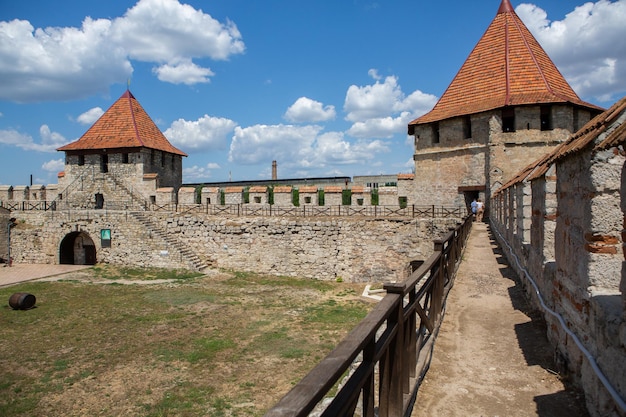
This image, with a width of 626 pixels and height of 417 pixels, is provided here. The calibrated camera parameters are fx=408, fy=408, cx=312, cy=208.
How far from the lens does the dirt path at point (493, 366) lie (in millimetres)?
3092

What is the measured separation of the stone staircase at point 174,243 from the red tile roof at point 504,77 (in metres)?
13.1

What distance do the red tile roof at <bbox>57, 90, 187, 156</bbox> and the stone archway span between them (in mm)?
6106

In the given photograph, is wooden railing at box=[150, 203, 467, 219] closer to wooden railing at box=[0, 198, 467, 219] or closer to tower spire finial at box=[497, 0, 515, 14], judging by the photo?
wooden railing at box=[0, 198, 467, 219]

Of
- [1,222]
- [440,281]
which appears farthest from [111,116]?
[440,281]

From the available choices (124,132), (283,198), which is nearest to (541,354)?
(283,198)

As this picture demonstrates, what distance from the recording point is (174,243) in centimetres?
2025

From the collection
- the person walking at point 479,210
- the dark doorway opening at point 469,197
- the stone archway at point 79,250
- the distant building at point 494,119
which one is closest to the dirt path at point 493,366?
the person walking at point 479,210

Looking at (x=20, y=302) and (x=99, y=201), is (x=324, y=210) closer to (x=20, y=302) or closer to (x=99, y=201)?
(x=20, y=302)

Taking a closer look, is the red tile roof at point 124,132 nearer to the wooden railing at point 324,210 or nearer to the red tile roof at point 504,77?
the wooden railing at point 324,210

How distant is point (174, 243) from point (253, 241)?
415 cm

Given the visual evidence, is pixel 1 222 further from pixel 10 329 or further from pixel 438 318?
pixel 438 318

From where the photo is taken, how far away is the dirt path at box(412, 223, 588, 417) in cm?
309

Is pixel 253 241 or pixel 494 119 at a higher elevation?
pixel 494 119

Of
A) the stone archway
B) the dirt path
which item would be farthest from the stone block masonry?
the dirt path
